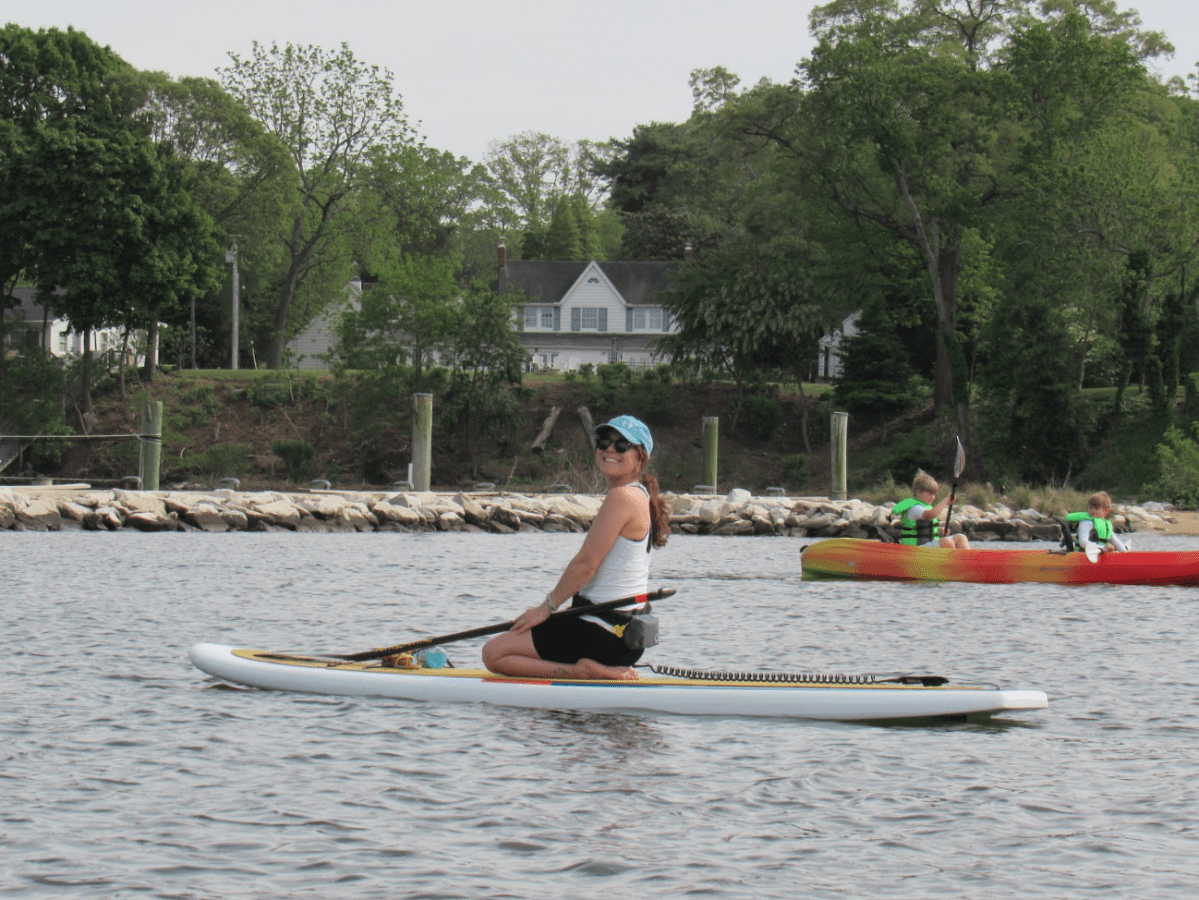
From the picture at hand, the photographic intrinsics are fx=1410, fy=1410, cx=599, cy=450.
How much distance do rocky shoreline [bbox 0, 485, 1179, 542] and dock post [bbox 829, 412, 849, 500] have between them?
73.0 inches

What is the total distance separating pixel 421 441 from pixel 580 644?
897 inches

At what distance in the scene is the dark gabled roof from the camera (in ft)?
230

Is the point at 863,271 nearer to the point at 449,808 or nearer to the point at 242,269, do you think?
the point at 242,269

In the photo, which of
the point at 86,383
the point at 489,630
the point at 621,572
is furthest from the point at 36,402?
the point at 621,572

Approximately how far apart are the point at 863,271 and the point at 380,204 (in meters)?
17.7

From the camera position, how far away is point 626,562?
773 cm

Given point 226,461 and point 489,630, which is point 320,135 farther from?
point 489,630

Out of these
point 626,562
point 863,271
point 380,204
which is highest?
point 380,204

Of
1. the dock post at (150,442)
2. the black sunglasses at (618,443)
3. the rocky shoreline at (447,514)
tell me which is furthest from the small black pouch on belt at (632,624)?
the dock post at (150,442)

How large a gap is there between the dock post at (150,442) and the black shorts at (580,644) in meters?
22.5

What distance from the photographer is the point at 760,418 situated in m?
43.7

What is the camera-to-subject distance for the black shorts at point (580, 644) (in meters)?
8.08

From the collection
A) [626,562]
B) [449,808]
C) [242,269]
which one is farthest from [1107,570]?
[242,269]

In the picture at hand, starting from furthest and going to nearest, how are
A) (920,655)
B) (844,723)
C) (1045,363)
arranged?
(1045,363)
(920,655)
(844,723)
